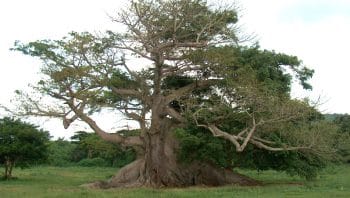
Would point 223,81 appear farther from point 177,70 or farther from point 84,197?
point 84,197

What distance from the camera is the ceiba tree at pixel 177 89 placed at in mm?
26344

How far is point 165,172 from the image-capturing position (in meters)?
28.8

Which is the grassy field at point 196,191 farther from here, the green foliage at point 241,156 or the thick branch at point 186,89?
the thick branch at point 186,89

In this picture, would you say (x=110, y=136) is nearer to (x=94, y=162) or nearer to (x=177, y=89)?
(x=177, y=89)

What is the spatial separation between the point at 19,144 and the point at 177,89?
1115 centimetres

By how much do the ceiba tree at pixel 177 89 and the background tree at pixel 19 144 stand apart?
25.8 ft

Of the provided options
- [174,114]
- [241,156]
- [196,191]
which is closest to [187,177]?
[241,156]

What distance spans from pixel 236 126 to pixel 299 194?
7968 millimetres

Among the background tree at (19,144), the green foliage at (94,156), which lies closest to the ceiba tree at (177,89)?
the background tree at (19,144)

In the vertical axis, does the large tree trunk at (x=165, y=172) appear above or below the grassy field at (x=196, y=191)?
above

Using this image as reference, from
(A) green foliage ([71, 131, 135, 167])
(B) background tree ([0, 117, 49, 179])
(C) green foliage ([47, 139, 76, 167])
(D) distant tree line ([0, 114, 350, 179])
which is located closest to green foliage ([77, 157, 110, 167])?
(A) green foliage ([71, 131, 135, 167])

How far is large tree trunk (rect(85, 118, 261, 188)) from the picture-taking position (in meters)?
28.4

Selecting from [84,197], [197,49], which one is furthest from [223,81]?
[84,197]

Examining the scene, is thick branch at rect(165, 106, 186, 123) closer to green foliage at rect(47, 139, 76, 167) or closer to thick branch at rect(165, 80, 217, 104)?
thick branch at rect(165, 80, 217, 104)
